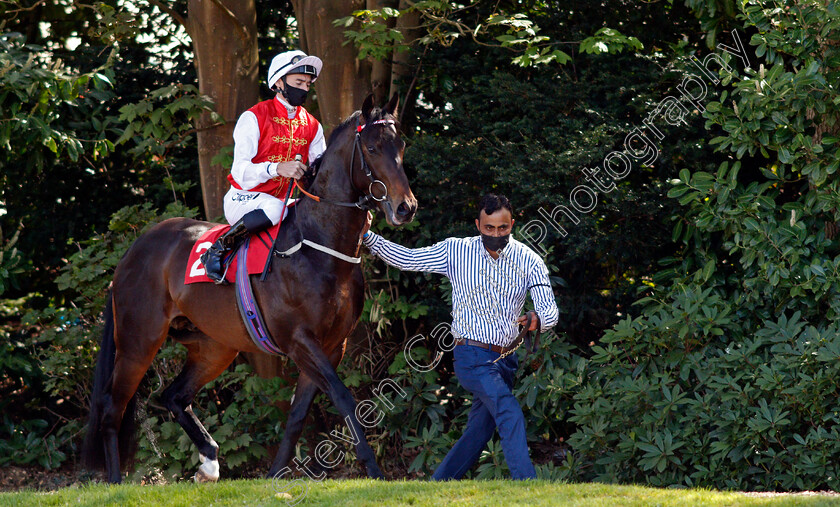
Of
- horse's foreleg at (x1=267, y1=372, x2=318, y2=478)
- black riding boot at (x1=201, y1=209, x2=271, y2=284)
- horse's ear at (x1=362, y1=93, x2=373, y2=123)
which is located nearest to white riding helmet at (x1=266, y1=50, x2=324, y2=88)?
horse's ear at (x1=362, y1=93, x2=373, y2=123)

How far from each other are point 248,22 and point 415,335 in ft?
11.8

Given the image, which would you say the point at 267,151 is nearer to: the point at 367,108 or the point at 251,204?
the point at 251,204

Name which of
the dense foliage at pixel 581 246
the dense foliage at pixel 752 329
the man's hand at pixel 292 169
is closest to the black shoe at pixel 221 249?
the man's hand at pixel 292 169

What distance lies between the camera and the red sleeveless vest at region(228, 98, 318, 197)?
5.57 meters

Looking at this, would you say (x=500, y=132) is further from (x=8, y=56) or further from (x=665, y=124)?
(x=8, y=56)

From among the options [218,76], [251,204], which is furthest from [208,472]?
[218,76]

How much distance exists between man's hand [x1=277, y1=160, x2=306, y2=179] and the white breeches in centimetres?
34

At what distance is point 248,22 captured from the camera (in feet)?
28.8

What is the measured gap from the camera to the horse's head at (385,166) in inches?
192

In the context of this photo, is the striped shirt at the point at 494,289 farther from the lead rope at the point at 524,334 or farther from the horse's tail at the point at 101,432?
the horse's tail at the point at 101,432

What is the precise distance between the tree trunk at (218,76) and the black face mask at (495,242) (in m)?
3.80

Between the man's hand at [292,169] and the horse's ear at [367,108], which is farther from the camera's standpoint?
the man's hand at [292,169]

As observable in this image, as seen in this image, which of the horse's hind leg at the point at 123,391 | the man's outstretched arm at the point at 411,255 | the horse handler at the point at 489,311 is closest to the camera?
the horse handler at the point at 489,311

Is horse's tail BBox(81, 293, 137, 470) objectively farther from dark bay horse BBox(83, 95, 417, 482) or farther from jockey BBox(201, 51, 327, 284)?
jockey BBox(201, 51, 327, 284)
